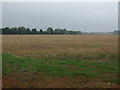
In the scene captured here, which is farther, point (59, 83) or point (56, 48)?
point (56, 48)

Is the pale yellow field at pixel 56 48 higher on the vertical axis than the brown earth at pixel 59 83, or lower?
higher

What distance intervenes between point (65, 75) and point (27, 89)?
2.62m

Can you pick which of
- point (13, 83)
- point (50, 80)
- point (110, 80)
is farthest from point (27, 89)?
point (110, 80)

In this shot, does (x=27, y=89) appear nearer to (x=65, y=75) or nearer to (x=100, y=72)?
(x=65, y=75)

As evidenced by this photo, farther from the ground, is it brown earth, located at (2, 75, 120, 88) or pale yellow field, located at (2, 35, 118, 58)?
pale yellow field, located at (2, 35, 118, 58)

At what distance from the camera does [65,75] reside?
383 inches

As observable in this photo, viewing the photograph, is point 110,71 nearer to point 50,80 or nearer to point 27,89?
point 50,80

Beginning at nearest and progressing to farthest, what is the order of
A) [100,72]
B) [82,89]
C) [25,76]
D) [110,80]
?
[82,89] < [110,80] < [25,76] < [100,72]

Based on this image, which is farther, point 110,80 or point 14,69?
point 14,69

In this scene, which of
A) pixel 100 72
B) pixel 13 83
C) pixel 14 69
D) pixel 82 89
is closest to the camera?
pixel 82 89

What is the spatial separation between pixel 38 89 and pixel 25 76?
219 centimetres

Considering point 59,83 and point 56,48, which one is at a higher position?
point 56,48

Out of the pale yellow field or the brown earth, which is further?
the pale yellow field

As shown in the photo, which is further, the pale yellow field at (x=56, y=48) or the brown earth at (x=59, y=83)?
the pale yellow field at (x=56, y=48)
